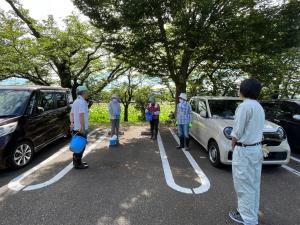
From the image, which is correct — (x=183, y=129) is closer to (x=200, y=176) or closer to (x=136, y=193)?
(x=200, y=176)

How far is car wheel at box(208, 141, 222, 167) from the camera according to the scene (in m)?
5.04

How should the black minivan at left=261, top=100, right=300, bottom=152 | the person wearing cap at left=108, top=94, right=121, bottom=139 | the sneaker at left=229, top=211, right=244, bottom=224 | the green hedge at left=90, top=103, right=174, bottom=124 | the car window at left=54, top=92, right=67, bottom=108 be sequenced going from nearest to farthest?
the sneaker at left=229, top=211, right=244, bottom=224 < the black minivan at left=261, top=100, right=300, bottom=152 < the car window at left=54, top=92, right=67, bottom=108 < the person wearing cap at left=108, top=94, right=121, bottom=139 < the green hedge at left=90, top=103, right=174, bottom=124

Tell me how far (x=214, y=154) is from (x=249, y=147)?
2596 millimetres

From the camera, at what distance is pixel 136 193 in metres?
3.78

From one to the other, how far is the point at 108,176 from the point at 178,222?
1984 mm

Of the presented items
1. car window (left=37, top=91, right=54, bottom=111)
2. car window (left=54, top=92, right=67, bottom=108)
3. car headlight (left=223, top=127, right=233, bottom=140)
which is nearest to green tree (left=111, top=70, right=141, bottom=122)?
car window (left=54, top=92, right=67, bottom=108)

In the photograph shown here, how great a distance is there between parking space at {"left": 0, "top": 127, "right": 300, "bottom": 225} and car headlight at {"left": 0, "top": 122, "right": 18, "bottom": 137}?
85 cm

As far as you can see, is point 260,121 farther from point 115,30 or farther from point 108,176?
point 115,30

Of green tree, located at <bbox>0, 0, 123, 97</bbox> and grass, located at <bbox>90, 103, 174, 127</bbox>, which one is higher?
green tree, located at <bbox>0, 0, 123, 97</bbox>

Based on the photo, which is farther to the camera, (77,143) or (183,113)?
(183,113)

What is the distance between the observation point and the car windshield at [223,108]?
232 inches

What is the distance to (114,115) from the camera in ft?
24.2

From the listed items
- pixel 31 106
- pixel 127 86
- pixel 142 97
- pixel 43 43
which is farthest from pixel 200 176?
pixel 142 97

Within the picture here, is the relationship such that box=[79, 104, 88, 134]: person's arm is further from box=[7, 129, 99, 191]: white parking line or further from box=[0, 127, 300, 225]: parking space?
box=[7, 129, 99, 191]: white parking line
